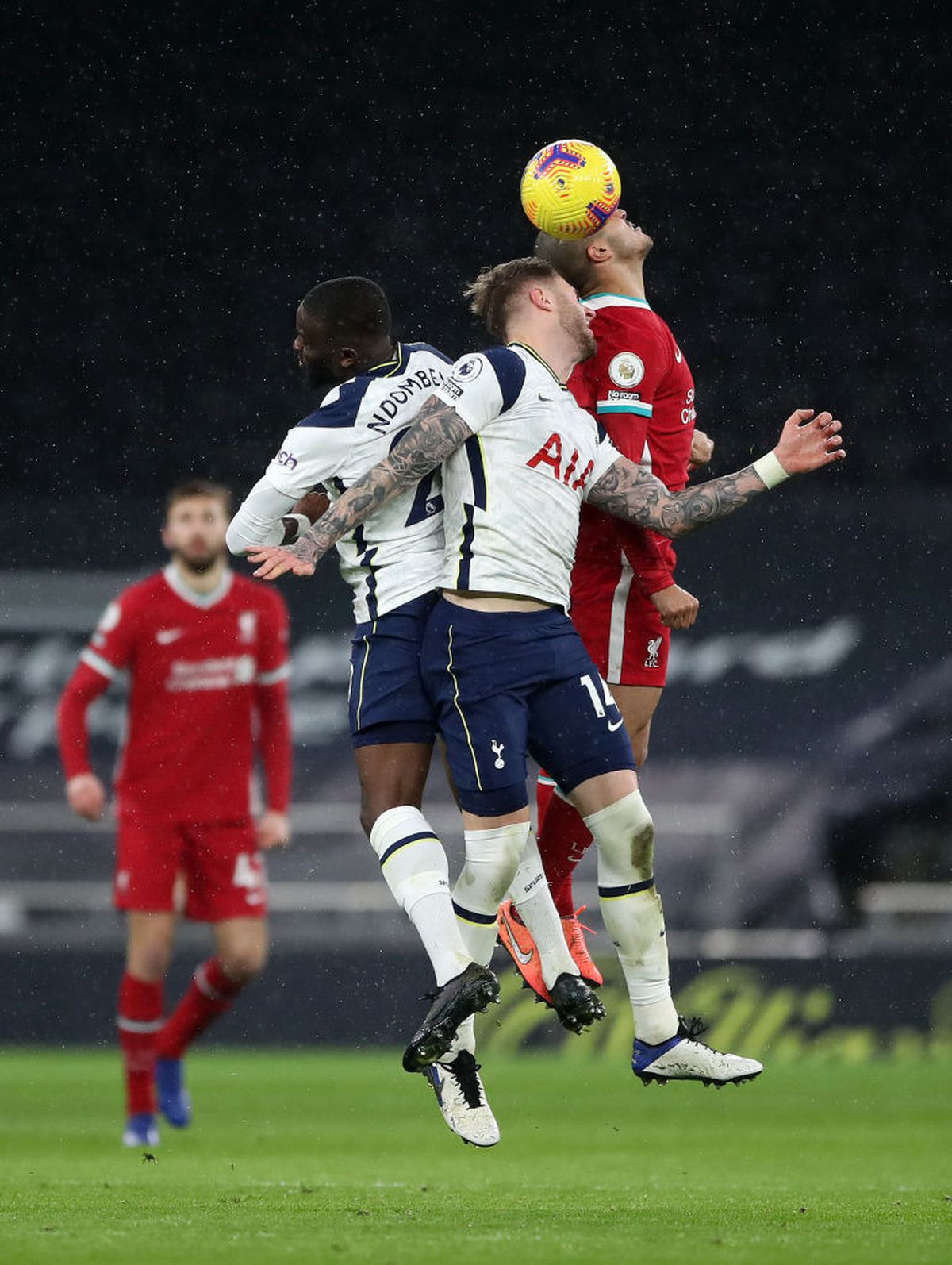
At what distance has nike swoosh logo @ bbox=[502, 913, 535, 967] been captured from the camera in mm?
5305

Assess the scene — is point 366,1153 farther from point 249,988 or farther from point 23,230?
point 23,230

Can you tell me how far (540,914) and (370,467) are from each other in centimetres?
131

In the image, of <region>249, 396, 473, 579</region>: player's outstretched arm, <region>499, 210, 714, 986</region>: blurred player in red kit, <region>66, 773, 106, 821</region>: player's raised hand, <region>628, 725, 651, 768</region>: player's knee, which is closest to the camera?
<region>249, 396, 473, 579</region>: player's outstretched arm

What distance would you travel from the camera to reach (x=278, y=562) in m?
4.53

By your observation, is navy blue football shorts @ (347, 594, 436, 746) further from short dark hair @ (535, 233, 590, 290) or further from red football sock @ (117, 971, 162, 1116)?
red football sock @ (117, 971, 162, 1116)

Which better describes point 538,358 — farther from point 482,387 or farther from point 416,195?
point 416,195

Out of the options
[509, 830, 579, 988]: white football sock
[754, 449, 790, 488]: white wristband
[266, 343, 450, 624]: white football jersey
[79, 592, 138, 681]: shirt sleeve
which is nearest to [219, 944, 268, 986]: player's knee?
[79, 592, 138, 681]: shirt sleeve

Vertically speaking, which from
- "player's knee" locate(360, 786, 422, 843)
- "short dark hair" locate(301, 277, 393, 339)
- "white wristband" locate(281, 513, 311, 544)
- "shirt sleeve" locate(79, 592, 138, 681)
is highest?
"short dark hair" locate(301, 277, 393, 339)

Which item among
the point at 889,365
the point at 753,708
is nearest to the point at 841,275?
the point at 889,365

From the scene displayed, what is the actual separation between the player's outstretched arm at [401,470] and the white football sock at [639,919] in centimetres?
100

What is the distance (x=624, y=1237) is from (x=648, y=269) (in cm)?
978

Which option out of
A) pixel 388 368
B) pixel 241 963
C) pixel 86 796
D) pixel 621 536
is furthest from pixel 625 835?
pixel 241 963

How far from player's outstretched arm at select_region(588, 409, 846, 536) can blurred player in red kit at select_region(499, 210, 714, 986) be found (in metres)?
0.17

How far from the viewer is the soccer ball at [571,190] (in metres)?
5.07
